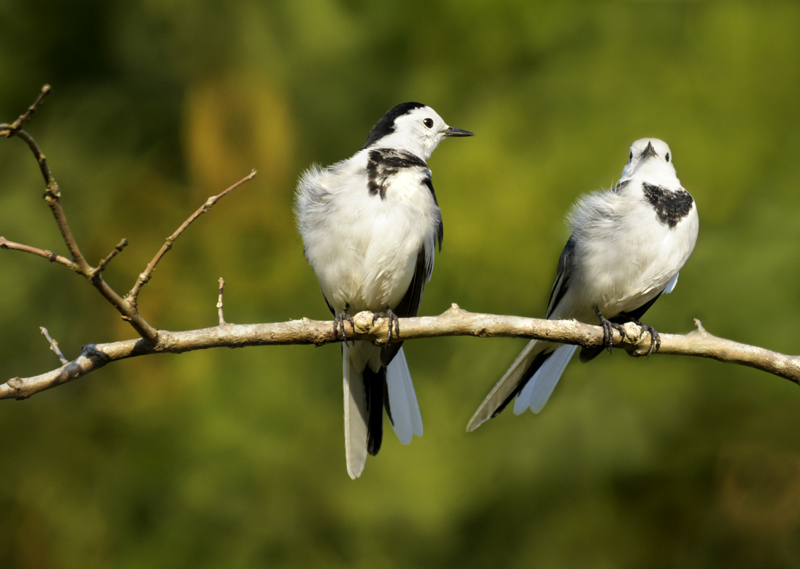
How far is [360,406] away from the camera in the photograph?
15.2 ft

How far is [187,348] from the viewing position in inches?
127

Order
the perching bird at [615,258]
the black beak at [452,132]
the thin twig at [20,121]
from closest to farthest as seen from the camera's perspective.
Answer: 1. the thin twig at [20,121]
2. the perching bird at [615,258]
3. the black beak at [452,132]

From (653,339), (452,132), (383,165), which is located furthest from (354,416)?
(452,132)

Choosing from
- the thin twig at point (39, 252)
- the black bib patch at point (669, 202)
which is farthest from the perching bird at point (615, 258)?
the thin twig at point (39, 252)

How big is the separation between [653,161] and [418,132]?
1613 mm

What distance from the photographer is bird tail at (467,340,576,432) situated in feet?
14.9

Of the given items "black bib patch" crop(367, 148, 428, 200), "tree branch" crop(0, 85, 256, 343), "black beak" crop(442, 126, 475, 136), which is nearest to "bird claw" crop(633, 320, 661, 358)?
"black bib patch" crop(367, 148, 428, 200)

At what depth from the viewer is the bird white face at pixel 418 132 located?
4.88 m

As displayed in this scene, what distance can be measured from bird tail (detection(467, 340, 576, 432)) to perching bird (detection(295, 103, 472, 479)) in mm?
549

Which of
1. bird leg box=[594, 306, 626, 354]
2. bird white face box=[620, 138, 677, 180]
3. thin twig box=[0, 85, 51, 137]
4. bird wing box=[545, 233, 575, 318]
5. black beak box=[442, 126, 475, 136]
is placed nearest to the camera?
thin twig box=[0, 85, 51, 137]

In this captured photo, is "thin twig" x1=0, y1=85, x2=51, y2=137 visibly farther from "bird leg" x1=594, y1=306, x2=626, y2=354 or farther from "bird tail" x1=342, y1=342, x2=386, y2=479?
"bird leg" x1=594, y1=306, x2=626, y2=354

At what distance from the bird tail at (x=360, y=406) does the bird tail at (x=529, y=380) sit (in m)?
0.73

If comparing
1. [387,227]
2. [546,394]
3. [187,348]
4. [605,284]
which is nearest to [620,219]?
[605,284]

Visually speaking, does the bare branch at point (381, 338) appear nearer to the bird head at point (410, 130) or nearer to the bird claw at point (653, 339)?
the bird claw at point (653, 339)
